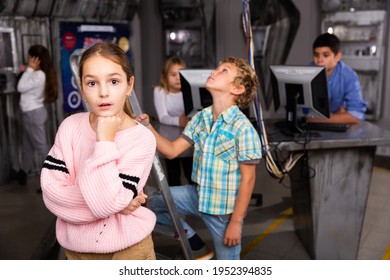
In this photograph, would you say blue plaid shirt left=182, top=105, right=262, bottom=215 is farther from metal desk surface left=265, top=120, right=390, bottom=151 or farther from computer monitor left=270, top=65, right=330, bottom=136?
computer monitor left=270, top=65, right=330, bottom=136

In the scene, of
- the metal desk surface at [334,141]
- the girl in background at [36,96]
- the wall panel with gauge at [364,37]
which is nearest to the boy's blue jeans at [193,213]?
the metal desk surface at [334,141]

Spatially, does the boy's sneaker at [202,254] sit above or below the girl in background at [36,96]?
below

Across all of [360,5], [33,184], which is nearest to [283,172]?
[33,184]

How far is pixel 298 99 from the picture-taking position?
297cm

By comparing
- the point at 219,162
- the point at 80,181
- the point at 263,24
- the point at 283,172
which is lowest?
the point at 283,172

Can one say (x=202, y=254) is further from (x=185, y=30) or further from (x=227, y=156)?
(x=185, y=30)

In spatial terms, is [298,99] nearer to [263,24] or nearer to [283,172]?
[283,172]

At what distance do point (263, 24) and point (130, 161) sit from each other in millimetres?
5043

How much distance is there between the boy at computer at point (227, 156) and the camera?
2.00 meters

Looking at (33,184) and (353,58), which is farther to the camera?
(353,58)

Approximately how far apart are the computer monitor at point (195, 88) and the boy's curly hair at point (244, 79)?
89 cm

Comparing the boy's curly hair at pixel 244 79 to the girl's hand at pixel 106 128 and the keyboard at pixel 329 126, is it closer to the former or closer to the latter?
the girl's hand at pixel 106 128
